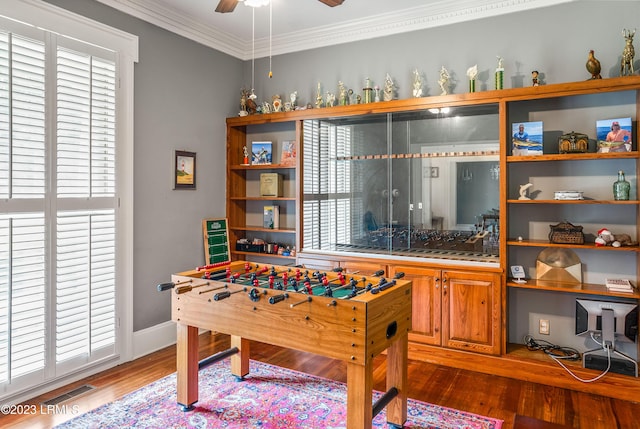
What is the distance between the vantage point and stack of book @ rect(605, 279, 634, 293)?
302 centimetres

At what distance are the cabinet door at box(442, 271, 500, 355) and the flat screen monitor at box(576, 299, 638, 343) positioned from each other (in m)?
0.58

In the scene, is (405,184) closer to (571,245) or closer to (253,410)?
(571,245)

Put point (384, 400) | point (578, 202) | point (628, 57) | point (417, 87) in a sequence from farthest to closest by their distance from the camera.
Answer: point (417, 87) < point (578, 202) < point (628, 57) < point (384, 400)

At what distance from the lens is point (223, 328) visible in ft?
8.55

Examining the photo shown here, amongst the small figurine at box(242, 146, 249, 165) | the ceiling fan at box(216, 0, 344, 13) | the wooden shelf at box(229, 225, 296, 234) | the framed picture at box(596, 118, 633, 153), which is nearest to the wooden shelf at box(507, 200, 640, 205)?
the framed picture at box(596, 118, 633, 153)

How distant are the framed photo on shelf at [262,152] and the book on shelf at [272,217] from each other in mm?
508

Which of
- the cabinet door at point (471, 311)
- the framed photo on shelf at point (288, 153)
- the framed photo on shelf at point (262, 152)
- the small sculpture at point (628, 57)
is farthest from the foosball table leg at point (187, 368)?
the small sculpture at point (628, 57)

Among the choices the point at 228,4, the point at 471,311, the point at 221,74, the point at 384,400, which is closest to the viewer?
the point at 384,400

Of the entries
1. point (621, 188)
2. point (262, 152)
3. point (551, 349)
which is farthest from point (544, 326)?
point (262, 152)

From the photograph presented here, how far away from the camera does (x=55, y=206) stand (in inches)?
119

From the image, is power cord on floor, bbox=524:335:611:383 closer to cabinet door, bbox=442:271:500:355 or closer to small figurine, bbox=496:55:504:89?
cabinet door, bbox=442:271:500:355

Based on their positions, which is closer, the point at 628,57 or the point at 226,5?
the point at 226,5

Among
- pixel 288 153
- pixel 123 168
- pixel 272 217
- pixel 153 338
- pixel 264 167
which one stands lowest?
pixel 153 338

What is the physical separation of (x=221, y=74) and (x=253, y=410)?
3385 mm
